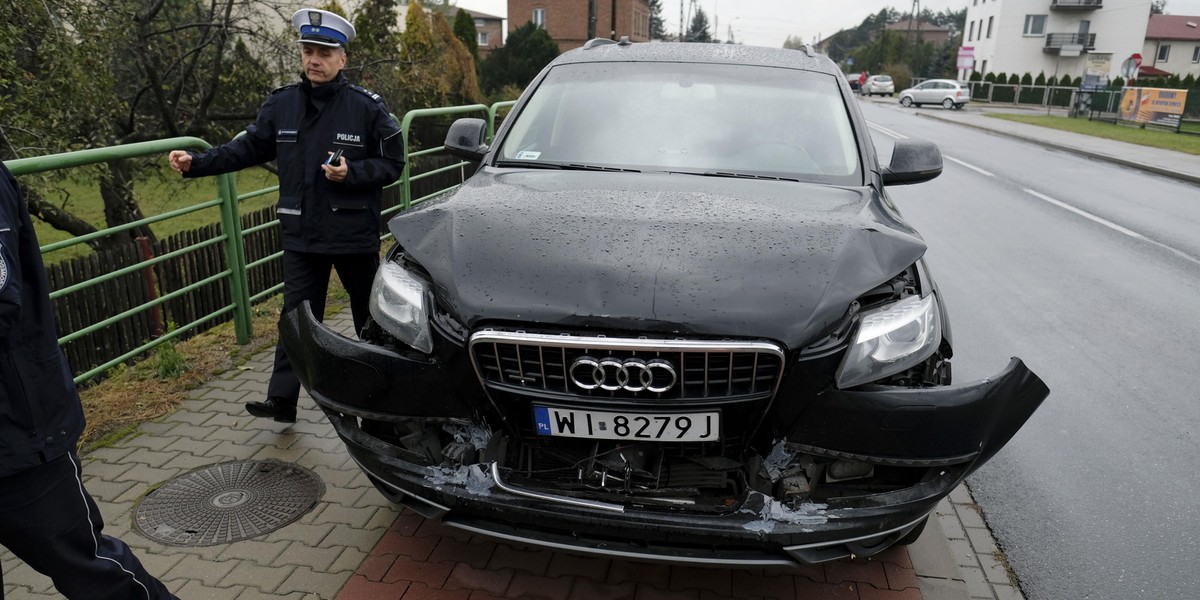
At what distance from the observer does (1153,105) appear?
29.4m

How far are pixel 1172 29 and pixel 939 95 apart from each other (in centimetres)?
4654

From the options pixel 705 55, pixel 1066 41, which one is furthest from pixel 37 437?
pixel 1066 41

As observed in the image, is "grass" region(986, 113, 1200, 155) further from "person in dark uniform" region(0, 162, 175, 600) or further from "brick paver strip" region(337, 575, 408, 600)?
"person in dark uniform" region(0, 162, 175, 600)

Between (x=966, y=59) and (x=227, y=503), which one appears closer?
(x=227, y=503)

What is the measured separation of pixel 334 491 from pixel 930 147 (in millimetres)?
3129

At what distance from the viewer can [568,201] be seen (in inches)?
122

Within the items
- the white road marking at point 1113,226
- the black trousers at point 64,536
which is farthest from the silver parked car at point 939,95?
the black trousers at point 64,536

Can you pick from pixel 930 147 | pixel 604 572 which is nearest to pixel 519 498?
pixel 604 572

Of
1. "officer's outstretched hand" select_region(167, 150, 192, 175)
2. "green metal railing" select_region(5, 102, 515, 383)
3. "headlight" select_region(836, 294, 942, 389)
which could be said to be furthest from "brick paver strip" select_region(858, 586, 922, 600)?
"officer's outstretched hand" select_region(167, 150, 192, 175)

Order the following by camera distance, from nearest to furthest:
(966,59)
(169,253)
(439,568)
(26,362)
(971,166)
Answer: (26,362) → (439,568) → (169,253) → (971,166) → (966,59)

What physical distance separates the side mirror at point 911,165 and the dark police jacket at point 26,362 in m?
3.16

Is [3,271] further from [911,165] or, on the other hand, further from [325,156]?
[911,165]

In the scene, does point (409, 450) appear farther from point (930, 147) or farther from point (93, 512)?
point (930, 147)

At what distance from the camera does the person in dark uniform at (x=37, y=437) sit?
1962 mm
